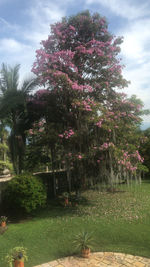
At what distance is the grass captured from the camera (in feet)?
15.6

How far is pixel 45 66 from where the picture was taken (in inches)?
→ 356

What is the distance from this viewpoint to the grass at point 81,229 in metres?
4.76

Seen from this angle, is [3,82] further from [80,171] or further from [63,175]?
[63,175]

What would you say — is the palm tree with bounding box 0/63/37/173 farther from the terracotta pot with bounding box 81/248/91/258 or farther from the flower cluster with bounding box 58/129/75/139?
the terracotta pot with bounding box 81/248/91/258

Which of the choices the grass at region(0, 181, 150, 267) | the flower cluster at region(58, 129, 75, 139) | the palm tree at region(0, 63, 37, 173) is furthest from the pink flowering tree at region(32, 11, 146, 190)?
the grass at region(0, 181, 150, 267)

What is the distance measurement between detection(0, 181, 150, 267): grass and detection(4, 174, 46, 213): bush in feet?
1.89

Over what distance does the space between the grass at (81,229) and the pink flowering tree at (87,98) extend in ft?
5.10

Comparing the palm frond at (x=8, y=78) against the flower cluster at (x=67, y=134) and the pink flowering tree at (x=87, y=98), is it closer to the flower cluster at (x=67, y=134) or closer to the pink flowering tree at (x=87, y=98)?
the pink flowering tree at (x=87, y=98)

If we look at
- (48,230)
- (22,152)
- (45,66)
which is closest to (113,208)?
(48,230)

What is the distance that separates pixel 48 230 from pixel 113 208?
309 centimetres

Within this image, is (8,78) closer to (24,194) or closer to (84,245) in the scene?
(24,194)

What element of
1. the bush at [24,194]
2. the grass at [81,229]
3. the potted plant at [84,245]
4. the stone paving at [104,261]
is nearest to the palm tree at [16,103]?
the bush at [24,194]

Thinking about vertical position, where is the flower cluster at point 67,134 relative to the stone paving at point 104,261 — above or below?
above

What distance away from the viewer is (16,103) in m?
8.27
